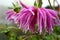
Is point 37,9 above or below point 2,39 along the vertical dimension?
above

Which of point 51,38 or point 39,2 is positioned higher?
point 39,2

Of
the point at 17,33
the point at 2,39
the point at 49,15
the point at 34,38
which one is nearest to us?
the point at 49,15

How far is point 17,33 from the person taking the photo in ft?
1.92

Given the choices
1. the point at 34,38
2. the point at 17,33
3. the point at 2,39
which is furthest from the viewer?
the point at 2,39

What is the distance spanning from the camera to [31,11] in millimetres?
339

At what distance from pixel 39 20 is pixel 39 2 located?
76 millimetres

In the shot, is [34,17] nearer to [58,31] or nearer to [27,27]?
[27,27]

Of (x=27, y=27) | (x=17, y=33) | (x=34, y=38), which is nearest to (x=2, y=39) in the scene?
(x=17, y=33)

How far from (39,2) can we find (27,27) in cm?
8

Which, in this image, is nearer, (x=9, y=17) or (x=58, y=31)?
(x=9, y=17)

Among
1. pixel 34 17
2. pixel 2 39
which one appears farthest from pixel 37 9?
pixel 2 39

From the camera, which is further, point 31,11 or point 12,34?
point 12,34

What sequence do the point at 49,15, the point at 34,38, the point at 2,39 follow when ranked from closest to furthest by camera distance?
the point at 49,15
the point at 34,38
the point at 2,39

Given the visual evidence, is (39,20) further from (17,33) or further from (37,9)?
(17,33)
